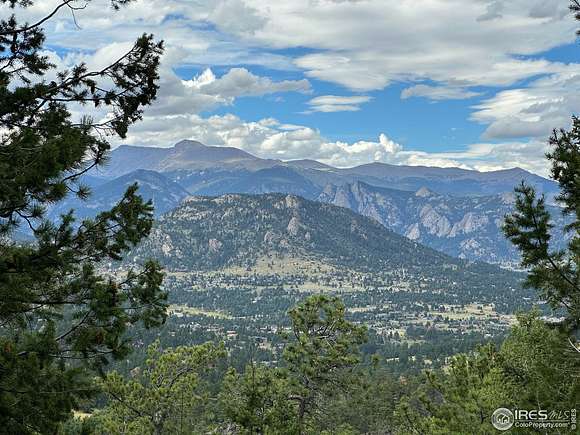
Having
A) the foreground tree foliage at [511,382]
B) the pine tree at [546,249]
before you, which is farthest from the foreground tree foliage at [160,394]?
the pine tree at [546,249]

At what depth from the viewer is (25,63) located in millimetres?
11031

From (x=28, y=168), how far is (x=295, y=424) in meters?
13.7

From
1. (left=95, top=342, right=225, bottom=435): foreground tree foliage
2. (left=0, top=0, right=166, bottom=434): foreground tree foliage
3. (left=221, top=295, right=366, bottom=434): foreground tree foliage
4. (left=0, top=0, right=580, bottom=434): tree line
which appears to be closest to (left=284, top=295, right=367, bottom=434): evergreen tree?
(left=221, top=295, right=366, bottom=434): foreground tree foliage

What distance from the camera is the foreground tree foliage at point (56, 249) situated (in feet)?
29.0

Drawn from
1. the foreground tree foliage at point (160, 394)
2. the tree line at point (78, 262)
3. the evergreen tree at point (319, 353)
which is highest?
the tree line at point (78, 262)

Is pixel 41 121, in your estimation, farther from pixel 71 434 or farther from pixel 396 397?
pixel 396 397

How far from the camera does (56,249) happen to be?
9.49 metres

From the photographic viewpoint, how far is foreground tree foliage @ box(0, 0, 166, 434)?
29.0 feet

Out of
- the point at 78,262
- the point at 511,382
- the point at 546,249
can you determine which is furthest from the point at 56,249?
the point at 511,382

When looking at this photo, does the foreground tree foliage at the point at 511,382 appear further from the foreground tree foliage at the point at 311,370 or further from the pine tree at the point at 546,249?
the foreground tree foliage at the point at 311,370

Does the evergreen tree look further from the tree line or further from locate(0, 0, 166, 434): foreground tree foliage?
locate(0, 0, 166, 434): foreground tree foliage

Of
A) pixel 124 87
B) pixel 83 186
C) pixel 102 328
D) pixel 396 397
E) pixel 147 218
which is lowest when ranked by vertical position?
pixel 396 397

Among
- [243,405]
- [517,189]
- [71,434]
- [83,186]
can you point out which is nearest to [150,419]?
[243,405]

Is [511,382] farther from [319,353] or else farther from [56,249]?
[56,249]
